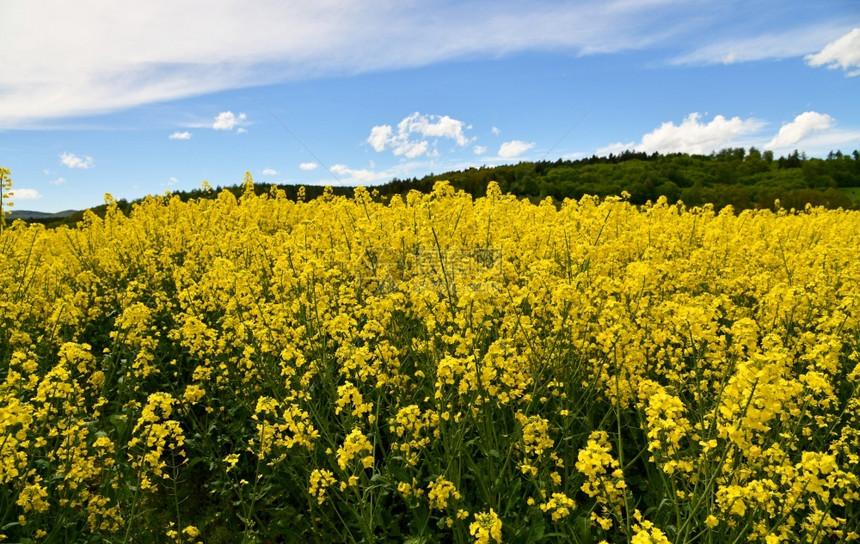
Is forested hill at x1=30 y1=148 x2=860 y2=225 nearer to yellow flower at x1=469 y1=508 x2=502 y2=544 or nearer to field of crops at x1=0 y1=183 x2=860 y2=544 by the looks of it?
field of crops at x1=0 y1=183 x2=860 y2=544

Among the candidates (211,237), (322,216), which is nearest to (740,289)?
(322,216)

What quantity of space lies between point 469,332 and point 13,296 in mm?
6157

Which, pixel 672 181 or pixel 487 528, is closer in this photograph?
pixel 487 528

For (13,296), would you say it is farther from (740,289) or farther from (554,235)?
(740,289)

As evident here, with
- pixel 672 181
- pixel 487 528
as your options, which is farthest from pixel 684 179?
pixel 487 528

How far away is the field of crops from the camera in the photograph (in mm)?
3053

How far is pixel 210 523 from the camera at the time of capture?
4457mm

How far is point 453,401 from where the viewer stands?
3934 millimetres

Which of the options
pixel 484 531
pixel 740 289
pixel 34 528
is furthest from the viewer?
pixel 740 289

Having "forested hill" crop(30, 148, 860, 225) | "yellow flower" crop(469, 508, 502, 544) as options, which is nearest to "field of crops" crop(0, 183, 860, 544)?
"yellow flower" crop(469, 508, 502, 544)

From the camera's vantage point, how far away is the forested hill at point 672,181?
847 inches

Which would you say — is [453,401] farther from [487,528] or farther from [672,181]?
[672,181]

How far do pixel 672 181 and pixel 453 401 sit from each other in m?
26.3

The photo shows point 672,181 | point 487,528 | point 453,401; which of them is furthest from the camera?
point 672,181
